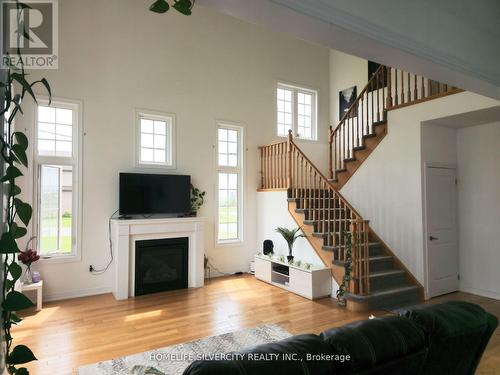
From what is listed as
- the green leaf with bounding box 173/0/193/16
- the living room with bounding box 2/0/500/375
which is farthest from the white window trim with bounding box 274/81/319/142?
the green leaf with bounding box 173/0/193/16

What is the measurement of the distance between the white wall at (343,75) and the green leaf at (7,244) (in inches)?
283

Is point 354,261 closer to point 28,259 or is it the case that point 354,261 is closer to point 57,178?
point 28,259

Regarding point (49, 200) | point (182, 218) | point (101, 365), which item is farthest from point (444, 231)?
point (49, 200)

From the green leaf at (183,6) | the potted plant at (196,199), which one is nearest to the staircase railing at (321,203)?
the potted plant at (196,199)

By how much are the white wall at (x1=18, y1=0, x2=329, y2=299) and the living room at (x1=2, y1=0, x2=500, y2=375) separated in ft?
0.09

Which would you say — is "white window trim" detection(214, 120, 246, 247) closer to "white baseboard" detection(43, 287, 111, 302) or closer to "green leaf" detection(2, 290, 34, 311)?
"white baseboard" detection(43, 287, 111, 302)

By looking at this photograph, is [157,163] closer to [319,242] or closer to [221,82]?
[221,82]

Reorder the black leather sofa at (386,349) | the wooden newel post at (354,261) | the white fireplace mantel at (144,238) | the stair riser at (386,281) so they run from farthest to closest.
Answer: the white fireplace mantel at (144,238), the stair riser at (386,281), the wooden newel post at (354,261), the black leather sofa at (386,349)

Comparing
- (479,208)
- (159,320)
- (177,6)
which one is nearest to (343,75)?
(479,208)

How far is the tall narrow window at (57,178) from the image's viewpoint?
4.86 meters

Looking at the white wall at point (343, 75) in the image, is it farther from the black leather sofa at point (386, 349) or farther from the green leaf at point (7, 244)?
the green leaf at point (7, 244)

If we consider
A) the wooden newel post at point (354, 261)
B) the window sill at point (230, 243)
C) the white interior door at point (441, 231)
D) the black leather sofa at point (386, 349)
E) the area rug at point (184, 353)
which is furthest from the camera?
the window sill at point (230, 243)

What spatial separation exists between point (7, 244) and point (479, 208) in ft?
19.9

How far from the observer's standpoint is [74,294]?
4.98 meters
